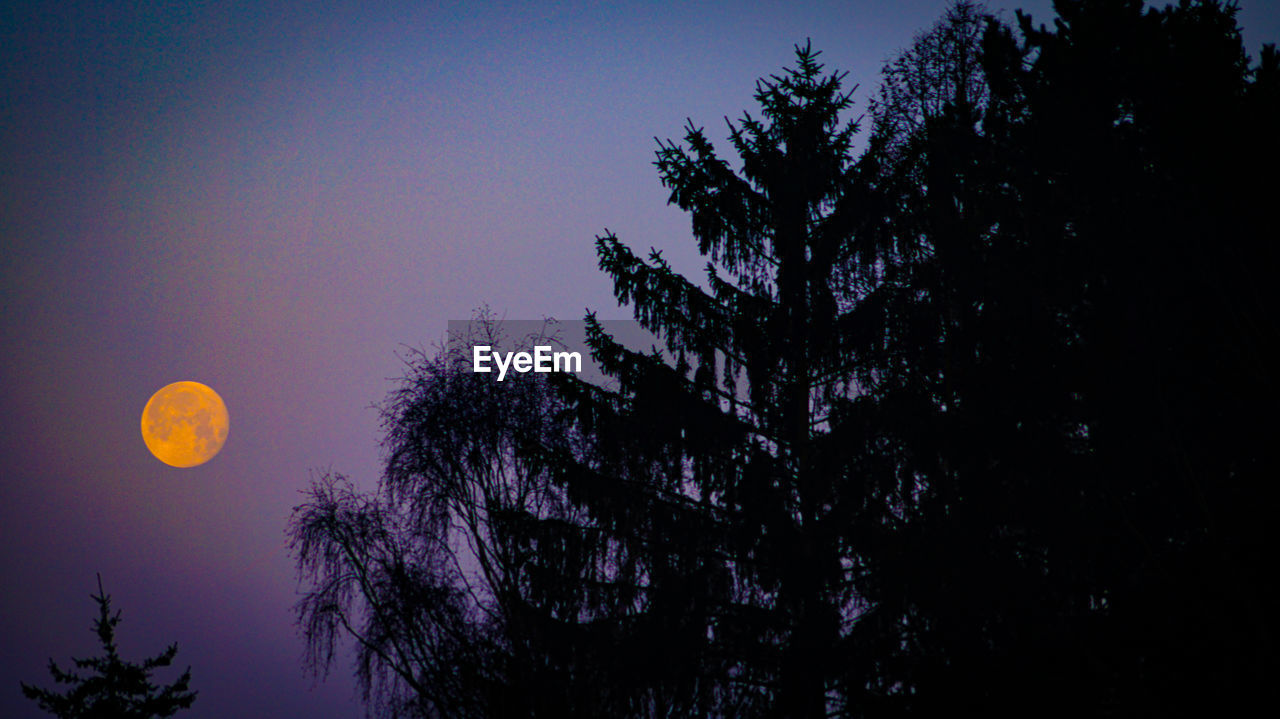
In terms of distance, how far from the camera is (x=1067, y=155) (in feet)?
41.0

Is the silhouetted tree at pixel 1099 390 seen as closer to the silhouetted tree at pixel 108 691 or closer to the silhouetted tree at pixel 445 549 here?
the silhouetted tree at pixel 445 549

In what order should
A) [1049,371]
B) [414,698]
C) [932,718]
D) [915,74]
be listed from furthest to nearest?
[915,74] → [414,698] → [1049,371] → [932,718]

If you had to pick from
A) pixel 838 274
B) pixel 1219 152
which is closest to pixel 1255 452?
pixel 1219 152

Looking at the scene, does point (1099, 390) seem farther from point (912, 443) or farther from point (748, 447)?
point (748, 447)

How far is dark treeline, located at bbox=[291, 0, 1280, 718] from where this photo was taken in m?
9.45

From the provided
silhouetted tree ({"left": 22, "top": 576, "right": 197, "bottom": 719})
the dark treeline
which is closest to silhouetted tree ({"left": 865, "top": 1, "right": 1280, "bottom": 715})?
the dark treeline

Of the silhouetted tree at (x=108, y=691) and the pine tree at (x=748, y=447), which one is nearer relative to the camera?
the pine tree at (x=748, y=447)

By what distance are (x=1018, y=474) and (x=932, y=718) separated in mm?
3561

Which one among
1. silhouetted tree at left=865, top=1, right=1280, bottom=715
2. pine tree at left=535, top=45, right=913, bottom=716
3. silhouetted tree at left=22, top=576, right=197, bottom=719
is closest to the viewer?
silhouetted tree at left=865, top=1, right=1280, bottom=715

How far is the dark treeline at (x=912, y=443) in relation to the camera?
945 centimetres

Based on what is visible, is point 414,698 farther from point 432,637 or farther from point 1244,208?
point 1244,208

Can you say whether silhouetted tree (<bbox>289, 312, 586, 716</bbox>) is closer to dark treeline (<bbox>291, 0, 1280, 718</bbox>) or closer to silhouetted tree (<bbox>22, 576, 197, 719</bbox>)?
dark treeline (<bbox>291, 0, 1280, 718</bbox>)

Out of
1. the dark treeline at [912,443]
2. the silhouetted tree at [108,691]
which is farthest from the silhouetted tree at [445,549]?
the silhouetted tree at [108,691]

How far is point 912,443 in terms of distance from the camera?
1144cm
